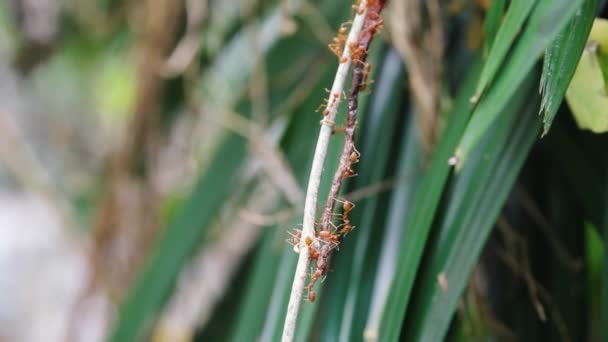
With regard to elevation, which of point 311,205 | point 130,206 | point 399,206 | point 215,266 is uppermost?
point 215,266

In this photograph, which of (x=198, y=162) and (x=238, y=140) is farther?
(x=198, y=162)

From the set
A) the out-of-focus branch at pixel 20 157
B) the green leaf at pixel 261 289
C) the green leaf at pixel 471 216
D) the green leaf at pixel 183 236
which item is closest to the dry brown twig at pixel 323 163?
the green leaf at pixel 471 216

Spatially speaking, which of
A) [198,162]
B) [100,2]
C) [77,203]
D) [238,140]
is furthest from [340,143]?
[77,203]

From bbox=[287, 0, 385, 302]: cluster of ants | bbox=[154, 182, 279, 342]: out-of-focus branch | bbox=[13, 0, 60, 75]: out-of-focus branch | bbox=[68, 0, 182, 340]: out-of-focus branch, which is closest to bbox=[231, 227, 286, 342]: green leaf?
bbox=[154, 182, 279, 342]: out-of-focus branch

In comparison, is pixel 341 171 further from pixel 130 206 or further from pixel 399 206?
pixel 130 206

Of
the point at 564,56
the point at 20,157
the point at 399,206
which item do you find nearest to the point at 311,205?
the point at 564,56

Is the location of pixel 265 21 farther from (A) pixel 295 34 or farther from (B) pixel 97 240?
(B) pixel 97 240
